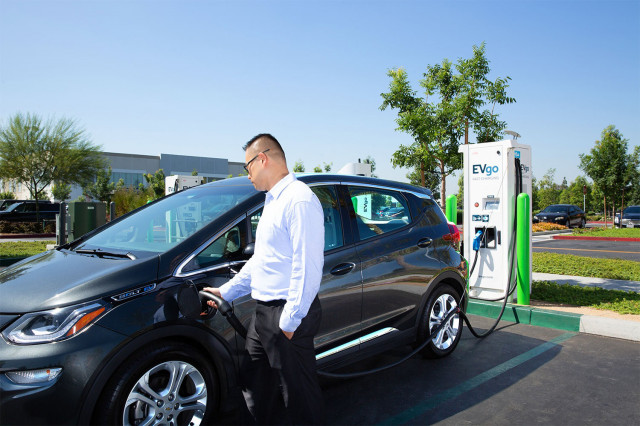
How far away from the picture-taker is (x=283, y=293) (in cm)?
236

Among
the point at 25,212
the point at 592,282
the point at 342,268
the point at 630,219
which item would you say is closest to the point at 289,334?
the point at 342,268

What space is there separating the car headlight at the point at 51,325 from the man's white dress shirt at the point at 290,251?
0.86 m

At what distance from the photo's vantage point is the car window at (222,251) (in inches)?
112

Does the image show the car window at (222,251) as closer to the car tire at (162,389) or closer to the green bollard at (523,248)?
the car tire at (162,389)

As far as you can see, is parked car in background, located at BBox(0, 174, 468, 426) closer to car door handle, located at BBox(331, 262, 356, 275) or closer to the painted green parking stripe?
car door handle, located at BBox(331, 262, 356, 275)

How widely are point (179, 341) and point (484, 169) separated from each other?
5.47 m

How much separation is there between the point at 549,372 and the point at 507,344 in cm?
83

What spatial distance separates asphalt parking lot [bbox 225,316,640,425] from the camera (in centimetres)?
331

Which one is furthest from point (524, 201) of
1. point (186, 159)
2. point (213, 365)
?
point (186, 159)

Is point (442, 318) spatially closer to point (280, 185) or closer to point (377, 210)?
point (377, 210)

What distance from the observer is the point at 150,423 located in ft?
8.32

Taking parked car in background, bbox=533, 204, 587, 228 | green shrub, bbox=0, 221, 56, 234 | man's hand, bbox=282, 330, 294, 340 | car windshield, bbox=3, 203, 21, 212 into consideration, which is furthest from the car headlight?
parked car in background, bbox=533, 204, 587, 228

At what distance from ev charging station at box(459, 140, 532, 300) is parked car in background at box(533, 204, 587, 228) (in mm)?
22891

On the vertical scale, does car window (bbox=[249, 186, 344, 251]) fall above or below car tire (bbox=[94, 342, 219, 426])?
above
